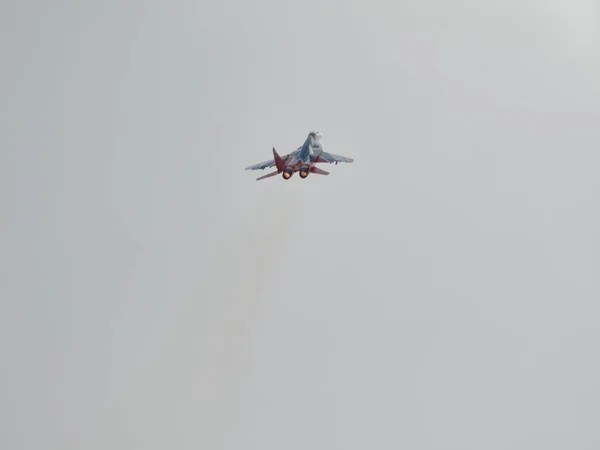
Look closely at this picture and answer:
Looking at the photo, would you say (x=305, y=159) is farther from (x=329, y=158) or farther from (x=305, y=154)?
(x=329, y=158)

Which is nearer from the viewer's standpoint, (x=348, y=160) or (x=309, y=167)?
(x=309, y=167)

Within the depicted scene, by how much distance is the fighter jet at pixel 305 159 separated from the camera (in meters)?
160

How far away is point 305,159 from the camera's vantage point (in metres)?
164

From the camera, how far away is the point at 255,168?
588 feet

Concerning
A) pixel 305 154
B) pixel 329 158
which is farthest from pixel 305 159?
pixel 329 158

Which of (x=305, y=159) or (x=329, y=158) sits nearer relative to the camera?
(x=305, y=159)

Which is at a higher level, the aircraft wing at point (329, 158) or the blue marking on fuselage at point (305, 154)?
the aircraft wing at point (329, 158)

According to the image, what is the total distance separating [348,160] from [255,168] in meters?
16.2

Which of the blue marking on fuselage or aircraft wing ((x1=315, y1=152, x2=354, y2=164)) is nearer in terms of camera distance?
the blue marking on fuselage

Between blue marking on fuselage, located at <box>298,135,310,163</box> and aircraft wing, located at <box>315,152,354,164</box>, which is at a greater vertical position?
aircraft wing, located at <box>315,152,354,164</box>

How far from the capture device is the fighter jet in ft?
526

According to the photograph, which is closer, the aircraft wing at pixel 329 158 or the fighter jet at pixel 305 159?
the fighter jet at pixel 305 159

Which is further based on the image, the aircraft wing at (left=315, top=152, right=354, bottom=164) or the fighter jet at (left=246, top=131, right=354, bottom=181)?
the aircraft wing at (left=315, top=152, right=354, bottom=164)

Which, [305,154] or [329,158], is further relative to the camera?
[329,158]
